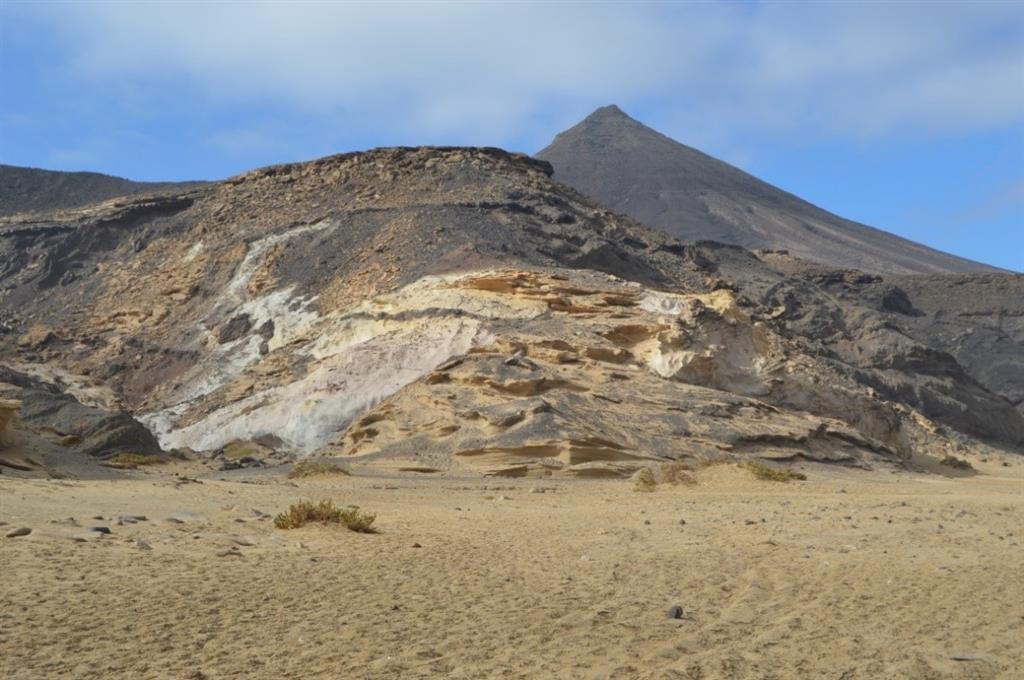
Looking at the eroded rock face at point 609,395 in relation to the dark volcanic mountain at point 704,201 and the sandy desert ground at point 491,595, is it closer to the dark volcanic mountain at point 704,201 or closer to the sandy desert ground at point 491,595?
the sandy desert ground at point 491,595

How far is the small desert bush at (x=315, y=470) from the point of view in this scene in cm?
2225

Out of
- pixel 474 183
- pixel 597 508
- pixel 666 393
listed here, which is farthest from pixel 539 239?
pixel 597 508

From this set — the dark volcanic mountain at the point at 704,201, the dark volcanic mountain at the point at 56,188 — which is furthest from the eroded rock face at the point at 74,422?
the dark volcanic mountain at the point at 704,201

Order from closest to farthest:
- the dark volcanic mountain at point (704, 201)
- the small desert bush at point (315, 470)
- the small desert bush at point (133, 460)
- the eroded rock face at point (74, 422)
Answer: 1. the small desert bush at point (133, 460)
2. the small desert bush at point (315, 470)
3. the eroded rock face at point (74, 422)
4. the dark volcanic mountain at point (704, 201)

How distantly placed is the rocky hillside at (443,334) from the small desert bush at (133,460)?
4.43 metres

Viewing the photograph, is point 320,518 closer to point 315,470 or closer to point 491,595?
point 491,595

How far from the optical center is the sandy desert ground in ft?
24.1

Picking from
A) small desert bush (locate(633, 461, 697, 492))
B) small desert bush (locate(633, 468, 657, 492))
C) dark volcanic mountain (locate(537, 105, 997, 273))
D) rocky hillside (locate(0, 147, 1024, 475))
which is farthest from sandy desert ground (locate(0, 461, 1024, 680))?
dark volcanic mountain (locate(537, 105, 997, 273))

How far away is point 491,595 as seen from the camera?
9.25 m

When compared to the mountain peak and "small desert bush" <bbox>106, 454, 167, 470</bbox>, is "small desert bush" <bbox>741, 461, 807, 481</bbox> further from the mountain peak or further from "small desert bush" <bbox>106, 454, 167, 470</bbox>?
the mountain peak

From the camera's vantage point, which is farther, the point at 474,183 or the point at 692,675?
the point at 474,183

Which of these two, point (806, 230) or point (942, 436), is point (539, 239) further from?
point (806, 230)

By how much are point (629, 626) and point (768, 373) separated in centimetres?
2502

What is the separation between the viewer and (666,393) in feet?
95.5
